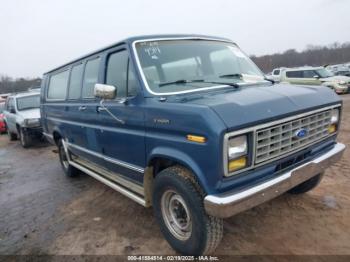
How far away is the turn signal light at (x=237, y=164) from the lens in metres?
2.56

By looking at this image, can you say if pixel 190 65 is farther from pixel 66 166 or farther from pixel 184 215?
pixel 66 166

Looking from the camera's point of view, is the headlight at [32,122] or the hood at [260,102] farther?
the headlight at [32,122]

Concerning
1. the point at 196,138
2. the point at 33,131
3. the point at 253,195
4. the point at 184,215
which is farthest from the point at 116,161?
the point at 33,131

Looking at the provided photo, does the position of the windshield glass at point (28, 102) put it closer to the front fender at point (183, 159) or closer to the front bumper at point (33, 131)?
the front bumper at point (33, 131)

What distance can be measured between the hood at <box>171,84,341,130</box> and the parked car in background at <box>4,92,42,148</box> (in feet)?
29.6

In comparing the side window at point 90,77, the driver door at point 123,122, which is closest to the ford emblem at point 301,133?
the driver door at point 123,122

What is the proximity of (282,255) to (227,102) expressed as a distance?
1.66 m

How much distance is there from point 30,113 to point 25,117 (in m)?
0.41

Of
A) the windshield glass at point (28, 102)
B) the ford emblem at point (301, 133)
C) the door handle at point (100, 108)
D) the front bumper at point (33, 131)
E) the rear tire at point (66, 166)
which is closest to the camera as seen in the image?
the ford emblem at point (301, 133)

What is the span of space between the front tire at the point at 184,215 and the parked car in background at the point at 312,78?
614 inches

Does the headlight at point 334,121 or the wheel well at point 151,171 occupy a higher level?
the headlight at point 334,121

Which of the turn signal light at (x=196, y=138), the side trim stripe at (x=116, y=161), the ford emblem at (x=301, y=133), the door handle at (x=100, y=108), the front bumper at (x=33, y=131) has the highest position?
the door handle at (x=100, y=108)

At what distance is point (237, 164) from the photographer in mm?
2607

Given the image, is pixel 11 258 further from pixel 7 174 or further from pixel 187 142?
pixel 7 174
